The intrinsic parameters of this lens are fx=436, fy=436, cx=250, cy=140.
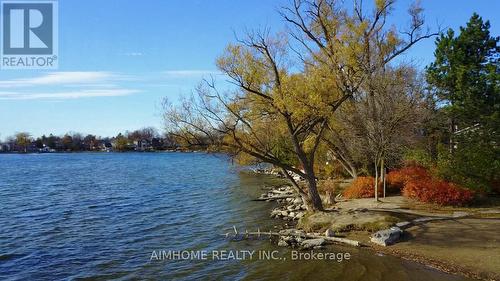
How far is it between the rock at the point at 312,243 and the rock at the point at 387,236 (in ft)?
6.60

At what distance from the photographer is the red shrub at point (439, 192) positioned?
2298cm

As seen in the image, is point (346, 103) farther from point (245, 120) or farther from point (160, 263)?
point (160, 263)

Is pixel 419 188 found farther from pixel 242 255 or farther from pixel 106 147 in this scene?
pixel 106 147

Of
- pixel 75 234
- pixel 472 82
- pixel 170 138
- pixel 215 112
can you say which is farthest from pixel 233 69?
pixel 472 82

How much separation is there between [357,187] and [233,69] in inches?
484

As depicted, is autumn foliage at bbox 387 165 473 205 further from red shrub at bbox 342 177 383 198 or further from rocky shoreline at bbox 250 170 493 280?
rocky shoreline at bbox 250 170 493 280

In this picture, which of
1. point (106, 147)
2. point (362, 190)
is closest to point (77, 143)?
point (106, 147)

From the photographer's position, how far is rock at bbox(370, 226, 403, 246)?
55.9ft

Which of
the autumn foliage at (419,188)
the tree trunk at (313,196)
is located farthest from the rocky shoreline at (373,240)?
the autumn foliage at (419,188)

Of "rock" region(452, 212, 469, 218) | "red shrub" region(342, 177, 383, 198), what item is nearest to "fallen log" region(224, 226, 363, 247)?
"rock" region(452, 212, 469, 218)

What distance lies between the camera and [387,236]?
17.2m

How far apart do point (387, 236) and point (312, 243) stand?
2990mm

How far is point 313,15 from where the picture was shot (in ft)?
90.0

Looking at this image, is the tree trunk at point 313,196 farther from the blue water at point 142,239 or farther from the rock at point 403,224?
the rock at point 403,224
